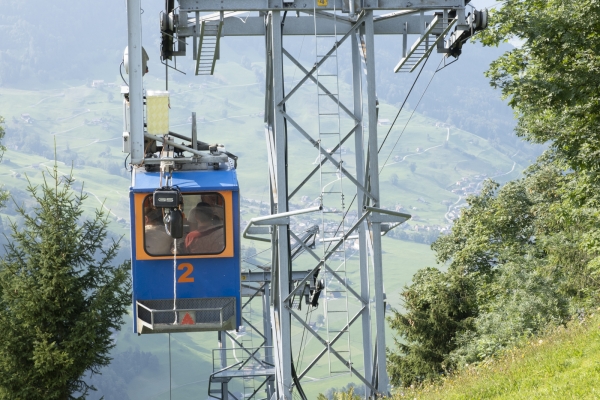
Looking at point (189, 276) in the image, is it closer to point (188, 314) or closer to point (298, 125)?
point (188, 314)

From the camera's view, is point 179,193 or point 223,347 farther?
point 223,347

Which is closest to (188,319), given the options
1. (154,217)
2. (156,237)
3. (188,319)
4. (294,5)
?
(188,319)

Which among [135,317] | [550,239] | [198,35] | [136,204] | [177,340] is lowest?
[177,340]

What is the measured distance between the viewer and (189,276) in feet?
40.4

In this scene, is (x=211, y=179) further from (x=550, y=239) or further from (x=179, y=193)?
(x=550, y=239)

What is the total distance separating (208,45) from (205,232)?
2683 millimetres

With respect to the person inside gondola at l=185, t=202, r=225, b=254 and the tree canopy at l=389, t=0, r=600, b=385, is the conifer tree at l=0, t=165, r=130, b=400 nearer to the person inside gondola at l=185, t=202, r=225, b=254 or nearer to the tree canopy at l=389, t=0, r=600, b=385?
the person inside gondola at l=185, t=202, r=225, b=254

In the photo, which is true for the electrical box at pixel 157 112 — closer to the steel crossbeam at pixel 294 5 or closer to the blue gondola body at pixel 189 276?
the blue gondola body at pixel 189 276

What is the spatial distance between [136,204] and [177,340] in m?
177

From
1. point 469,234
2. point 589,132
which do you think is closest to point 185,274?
point 589,132

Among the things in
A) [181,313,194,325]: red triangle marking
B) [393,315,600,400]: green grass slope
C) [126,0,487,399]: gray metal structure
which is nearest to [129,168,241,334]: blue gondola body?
[181,313,194,325]: red triangle marking

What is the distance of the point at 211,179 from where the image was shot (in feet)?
40.7

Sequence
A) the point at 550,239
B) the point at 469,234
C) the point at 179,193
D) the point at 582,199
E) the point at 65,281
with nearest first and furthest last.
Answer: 1. the point at 179,193
2. the point at 65,281
3. the point at 582,199
4. the point at 550,239
5. the point at 469,234

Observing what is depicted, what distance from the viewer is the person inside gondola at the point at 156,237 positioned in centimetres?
1224
